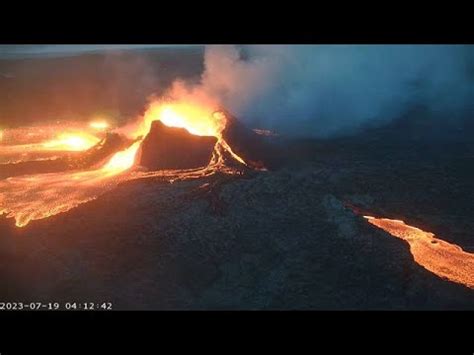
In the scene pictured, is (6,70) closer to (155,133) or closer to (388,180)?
(155,133)

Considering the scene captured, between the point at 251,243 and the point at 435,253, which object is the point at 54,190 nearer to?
the point at 251,243

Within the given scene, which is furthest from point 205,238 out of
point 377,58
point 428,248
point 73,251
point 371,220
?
point 377,58

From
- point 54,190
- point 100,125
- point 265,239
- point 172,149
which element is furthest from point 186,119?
point 265,239

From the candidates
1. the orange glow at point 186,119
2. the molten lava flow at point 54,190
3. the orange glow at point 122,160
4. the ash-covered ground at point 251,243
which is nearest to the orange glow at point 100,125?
the orange glow at point 186,119

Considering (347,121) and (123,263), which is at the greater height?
(347,121)

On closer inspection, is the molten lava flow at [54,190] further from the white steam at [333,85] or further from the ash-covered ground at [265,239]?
the white steam at [333,85]

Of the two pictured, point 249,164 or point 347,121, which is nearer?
point 249,164

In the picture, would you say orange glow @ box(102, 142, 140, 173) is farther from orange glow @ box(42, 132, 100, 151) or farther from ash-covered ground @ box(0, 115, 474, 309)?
orange glow @ box(42, 132, 100, 151)
